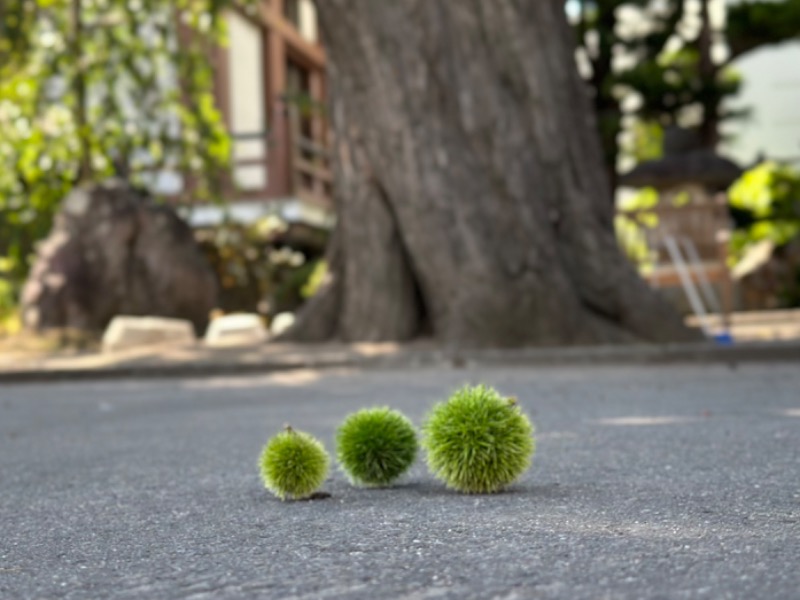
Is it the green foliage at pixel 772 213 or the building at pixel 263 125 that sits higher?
the building at pixel 263 125

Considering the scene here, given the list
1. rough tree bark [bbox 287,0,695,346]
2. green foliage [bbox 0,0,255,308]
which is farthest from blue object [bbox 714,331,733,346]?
green foliage [bbox 0,0,255,308]

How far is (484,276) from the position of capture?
10086 mm

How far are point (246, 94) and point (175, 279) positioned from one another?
25.7 feet

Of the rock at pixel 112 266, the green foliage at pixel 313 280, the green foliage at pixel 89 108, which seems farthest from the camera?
the green foliage at pixel 313 280

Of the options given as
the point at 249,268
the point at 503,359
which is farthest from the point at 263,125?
the point at 503,359

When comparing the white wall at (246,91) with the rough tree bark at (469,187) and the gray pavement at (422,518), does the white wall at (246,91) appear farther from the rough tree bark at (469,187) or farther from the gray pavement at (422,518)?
the gray pavement at (422,518)

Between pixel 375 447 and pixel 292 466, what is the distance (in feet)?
0.91

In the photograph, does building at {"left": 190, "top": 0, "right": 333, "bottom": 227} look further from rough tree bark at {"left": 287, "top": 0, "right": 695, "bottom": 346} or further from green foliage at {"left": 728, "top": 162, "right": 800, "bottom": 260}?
rough tree bark at {"left": 287, "top": 0, "right": 695, "bottom": 346}

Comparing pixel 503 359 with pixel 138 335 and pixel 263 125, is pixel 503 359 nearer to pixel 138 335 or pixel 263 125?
pixel 138 335

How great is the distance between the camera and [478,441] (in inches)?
132

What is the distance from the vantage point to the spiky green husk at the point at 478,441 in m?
3.36

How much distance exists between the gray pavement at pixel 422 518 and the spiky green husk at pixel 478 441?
2.2 inches

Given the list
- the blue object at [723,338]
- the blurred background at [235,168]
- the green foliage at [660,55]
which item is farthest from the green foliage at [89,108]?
the blue object at [723,338]

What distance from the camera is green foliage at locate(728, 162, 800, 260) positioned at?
1948 cm
